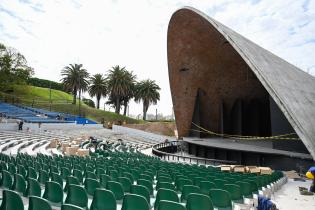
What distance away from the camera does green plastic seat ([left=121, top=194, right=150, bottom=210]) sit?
4347 mm

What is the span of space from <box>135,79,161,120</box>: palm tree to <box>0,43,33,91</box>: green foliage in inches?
1157

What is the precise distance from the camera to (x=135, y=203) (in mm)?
4414

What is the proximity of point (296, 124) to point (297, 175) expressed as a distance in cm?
334

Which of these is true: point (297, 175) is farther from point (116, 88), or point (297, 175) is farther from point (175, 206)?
point (116, 88)

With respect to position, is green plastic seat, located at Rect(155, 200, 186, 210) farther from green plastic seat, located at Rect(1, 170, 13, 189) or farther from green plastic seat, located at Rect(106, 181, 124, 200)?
green plastic seat, located at Rect(1, 170, 13, 189)

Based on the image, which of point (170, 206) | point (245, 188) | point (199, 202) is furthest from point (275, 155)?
point (170, 206)

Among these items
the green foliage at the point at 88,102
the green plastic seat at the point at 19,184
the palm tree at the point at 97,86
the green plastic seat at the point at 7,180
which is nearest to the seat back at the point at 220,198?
the green plastic seat at the point at 19,184

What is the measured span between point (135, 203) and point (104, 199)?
627mm

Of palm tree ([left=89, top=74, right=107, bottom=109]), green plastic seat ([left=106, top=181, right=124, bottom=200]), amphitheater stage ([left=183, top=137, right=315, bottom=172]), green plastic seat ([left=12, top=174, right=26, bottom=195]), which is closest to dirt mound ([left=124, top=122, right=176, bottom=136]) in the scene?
palm tree ([left=89, top=74, right=107, bottom=109])

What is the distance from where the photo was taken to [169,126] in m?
61.8

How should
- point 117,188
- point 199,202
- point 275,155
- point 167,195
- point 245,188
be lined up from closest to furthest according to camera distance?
point 199,202
point 167,195
point 117,188
point 245,188
point 275,155

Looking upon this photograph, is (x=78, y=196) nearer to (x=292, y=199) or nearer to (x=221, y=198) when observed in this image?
(x=221, y=198)

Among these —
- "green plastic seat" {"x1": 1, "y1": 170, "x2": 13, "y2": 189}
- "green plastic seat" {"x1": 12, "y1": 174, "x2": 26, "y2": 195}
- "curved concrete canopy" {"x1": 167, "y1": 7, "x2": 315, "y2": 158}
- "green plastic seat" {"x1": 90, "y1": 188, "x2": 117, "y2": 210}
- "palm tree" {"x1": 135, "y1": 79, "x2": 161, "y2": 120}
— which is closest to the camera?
"green plastic seat" {"x1": 90, "y1": 188, "x2": 117, "y2": 210}

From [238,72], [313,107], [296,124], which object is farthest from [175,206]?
[238,72]
